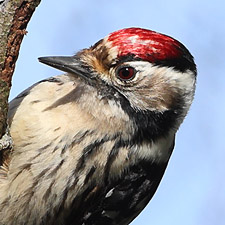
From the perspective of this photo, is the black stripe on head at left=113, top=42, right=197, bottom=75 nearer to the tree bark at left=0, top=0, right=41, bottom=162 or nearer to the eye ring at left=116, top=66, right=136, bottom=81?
the eye ring at left=116, top=66, right=136, bottom=81

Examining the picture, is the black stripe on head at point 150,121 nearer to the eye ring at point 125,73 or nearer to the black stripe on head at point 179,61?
the eye ring at point 125,73

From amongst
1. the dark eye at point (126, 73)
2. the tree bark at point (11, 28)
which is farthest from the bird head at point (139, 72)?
the tree bark at point (11, 28)

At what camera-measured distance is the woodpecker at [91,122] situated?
143 inches

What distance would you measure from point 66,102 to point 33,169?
523mm

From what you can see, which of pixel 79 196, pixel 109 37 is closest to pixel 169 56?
pixel 109 37

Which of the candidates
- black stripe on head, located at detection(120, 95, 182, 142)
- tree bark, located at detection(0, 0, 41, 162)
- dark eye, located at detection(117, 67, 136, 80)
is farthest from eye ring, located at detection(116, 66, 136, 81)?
tree bark, located at detection(0, 0, 41, 162)

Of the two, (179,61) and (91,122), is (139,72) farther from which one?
(91,122)

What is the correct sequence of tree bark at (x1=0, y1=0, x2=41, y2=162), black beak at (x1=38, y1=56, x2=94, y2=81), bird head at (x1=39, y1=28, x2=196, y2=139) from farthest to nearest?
bird head at (x1=39, y1=28, x2=196, y2=139) < black beak at (x1=38, y1=56, x2=94, y2=81) < tree bark at (x1=0, y1=0, x2=41, y2=162)

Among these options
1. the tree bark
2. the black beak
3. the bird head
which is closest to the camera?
the tree bark

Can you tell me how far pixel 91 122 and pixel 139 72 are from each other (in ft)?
1.68

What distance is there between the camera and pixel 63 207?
394 centimetres

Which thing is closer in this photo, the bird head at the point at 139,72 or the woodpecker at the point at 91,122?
the woodpecker at the point at 91,122

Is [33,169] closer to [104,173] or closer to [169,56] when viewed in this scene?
[104,173]

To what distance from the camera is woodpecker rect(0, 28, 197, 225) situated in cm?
362
